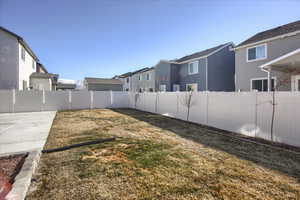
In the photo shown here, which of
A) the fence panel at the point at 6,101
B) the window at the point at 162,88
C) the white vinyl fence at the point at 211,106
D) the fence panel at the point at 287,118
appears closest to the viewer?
the fence panel at the point at 287,118

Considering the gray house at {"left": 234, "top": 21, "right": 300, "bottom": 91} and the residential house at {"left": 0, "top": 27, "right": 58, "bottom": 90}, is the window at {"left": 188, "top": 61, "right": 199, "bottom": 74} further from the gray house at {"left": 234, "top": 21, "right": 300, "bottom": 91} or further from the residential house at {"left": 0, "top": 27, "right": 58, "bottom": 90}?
the residential house at {"left": 0, "top": 27, "right": 58, "bottom": 90}

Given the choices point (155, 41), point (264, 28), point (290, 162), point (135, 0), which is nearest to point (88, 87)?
point (155, 41)

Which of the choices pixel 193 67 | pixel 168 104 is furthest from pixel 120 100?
pixel 193 67

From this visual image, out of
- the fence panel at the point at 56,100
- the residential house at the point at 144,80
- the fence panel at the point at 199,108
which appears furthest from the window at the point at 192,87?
the fence panel at the point at 56,100

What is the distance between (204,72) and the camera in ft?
50.6

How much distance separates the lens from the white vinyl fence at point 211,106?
460 centimetres

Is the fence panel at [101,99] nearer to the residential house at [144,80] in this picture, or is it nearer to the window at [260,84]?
the residential house at [144,80]

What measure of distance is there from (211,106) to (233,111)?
110cm

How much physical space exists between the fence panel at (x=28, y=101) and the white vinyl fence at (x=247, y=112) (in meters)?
10.7

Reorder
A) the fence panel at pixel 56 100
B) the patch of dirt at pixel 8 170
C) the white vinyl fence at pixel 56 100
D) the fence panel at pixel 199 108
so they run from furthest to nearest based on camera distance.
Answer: the fence panel at pixel 56 100
the white vinyl fence at pixel 56 100
the fence panel at pixel 199 108
the patch of dirt at pixel 8 170

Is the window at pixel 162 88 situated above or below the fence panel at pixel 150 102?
above

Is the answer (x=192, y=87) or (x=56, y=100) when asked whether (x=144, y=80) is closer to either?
(x=192, y=87)

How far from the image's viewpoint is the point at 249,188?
7.80 feet

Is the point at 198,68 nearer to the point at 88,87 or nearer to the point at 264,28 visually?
the point at 264,28
